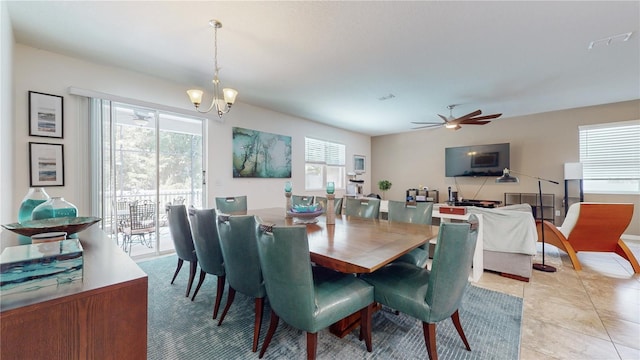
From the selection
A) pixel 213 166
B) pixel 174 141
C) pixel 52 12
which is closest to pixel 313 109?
pixel 213 166

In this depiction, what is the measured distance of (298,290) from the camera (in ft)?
4.42

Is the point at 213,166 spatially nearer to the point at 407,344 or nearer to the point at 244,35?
the point at 244,35

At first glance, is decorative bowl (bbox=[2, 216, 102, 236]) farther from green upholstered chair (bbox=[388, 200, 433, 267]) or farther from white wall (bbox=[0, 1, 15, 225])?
green upholstered chair (bbox=[388, 200, 433, 267])

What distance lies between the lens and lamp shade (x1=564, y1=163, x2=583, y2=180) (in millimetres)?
4602

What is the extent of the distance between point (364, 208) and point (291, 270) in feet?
6.08

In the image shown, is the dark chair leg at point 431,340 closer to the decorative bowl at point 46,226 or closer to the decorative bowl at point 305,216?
the decorative bowl at point 305,216

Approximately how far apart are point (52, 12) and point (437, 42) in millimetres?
3583

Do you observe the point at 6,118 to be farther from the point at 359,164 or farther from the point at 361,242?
the point at 359,164

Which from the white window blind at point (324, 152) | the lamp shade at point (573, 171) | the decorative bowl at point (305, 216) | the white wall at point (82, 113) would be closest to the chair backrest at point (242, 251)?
the decorative bowl at point (305, 216)

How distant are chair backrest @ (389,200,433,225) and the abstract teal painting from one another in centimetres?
289

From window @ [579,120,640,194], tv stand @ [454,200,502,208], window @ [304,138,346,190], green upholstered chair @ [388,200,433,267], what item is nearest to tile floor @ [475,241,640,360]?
green upholstered chair @ [388,200,433,267]

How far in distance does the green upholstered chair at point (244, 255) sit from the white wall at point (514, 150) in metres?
6.17

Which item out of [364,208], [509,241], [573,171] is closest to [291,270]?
[364,208]

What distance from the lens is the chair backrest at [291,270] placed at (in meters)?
1.31
